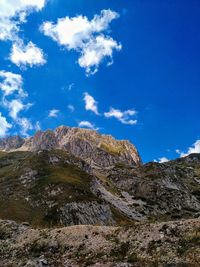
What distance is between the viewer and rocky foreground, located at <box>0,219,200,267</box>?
32094mm

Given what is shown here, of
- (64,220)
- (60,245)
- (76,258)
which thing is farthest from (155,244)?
(64,220)

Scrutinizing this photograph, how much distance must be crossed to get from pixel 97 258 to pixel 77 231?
17.8 feet

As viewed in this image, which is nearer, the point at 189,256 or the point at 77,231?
the point at 189,256

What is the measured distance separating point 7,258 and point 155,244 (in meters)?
14.3

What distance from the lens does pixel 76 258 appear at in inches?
1363

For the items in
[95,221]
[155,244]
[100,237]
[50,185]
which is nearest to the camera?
[155,244]

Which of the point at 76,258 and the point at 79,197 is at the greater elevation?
the point at 79,197

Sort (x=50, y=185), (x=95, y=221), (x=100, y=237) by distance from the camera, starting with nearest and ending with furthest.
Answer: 1. (x=100, y=237)
2. (x=95, y=221)
3. (x=50, y=185)

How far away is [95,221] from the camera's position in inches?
6791

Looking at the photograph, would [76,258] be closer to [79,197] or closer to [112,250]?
[112,250]

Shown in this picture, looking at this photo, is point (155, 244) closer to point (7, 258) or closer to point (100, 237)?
point (100, 237)

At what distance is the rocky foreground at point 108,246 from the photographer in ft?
105

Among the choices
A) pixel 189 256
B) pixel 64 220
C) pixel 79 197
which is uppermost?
pixel 79 197

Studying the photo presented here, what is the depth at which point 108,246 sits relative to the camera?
35344 mm
